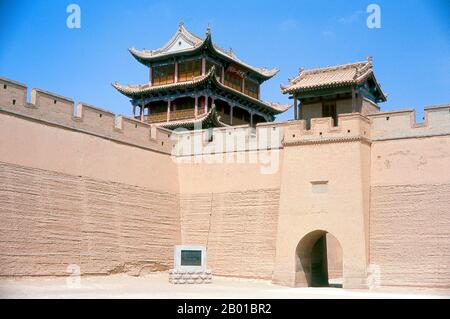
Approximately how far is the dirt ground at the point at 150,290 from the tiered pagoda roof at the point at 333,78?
6.98 metres

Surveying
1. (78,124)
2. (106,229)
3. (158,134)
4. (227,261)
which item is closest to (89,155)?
(78,124)

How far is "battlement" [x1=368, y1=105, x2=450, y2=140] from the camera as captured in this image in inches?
731

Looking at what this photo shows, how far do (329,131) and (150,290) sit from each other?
776 cm

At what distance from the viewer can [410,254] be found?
1794 cm

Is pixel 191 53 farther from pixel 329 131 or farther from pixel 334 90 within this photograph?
pixel 329 131

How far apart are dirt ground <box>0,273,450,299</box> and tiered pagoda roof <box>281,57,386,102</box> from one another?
698 centimetres

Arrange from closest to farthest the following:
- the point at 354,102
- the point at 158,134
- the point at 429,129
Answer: the point at 429,129
the point at 354,102
the point at 158,134

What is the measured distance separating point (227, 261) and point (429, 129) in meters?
7.99

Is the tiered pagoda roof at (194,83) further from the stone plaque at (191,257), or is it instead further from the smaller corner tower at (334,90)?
the stone plaque at (191,257)

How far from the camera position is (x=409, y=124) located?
19141 mm

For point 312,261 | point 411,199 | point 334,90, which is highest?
point 334,90

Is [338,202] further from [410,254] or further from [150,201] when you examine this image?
[150,201]

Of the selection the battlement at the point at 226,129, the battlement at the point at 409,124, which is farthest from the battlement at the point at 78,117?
the battlement at the point at 409,124

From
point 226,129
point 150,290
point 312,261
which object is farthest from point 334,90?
point 150,290
